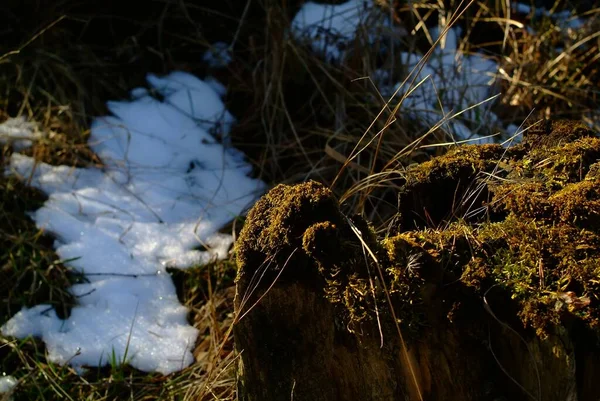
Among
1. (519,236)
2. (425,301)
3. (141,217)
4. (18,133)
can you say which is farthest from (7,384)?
(519,236)

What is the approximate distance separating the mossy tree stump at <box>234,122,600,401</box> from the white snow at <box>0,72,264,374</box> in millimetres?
984

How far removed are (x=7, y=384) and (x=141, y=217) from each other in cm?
91

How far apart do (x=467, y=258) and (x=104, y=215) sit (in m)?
1.89

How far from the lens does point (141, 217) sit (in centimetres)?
301

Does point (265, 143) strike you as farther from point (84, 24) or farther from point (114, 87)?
point (84, 24)

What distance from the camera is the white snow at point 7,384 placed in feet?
7.46

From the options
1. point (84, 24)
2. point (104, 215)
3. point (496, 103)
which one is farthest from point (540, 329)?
point (84, 24)

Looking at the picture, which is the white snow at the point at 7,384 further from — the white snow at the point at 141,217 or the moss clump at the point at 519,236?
the moss clump at the point at 519,236

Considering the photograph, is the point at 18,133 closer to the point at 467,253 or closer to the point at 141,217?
the point at 141,217

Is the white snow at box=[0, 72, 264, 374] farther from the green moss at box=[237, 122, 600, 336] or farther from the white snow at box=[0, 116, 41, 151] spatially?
the green moss at box=[237, 122, 600, 336]

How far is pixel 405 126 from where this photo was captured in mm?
3162

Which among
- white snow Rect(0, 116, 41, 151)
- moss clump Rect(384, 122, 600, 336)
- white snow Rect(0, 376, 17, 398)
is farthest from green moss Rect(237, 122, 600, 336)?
white snow Rect(0, 116, 41, 151)

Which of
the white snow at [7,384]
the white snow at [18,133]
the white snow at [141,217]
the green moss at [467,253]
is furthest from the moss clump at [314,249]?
the white snow at [18,133]

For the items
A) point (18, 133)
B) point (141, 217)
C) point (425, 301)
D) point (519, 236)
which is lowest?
point (425, 301)
